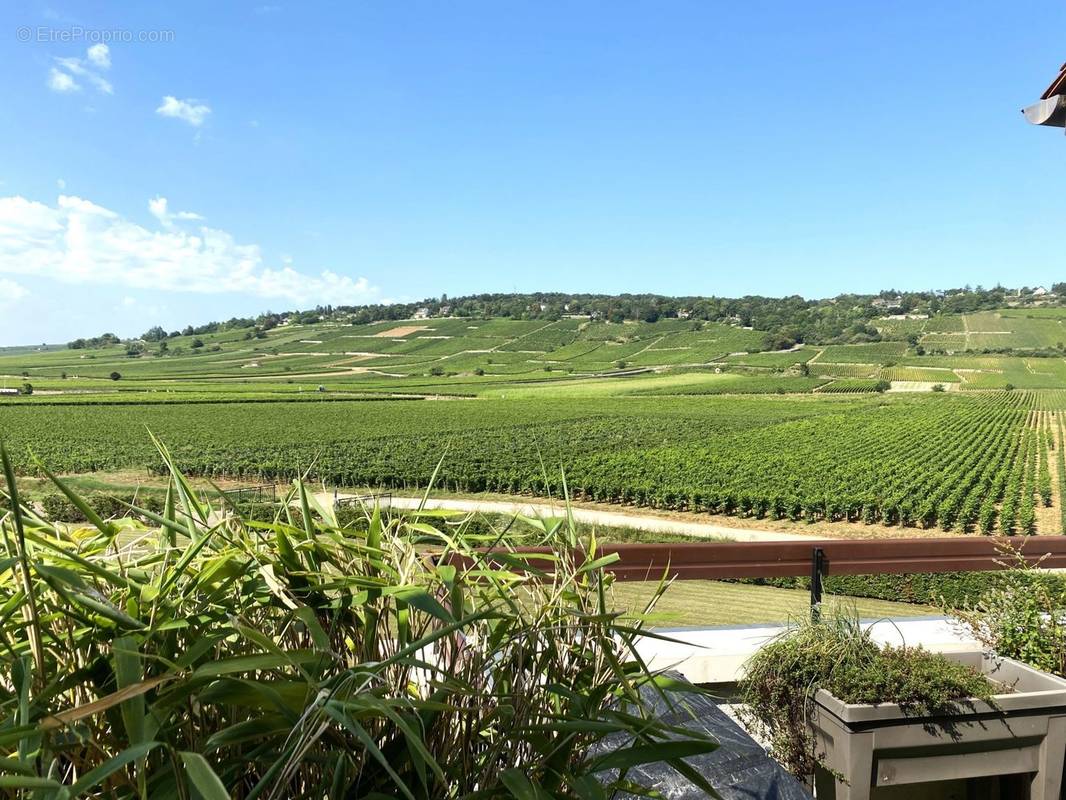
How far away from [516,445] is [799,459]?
15000 mm

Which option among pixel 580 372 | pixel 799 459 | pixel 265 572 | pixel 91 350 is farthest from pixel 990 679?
pixel 91 350

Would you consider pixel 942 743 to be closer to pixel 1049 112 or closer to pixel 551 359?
pixel 1049 112

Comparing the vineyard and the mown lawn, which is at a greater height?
the mown lawn

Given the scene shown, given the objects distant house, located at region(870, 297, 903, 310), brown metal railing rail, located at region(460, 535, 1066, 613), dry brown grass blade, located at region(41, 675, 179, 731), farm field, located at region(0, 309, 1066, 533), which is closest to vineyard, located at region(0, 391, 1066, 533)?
farm field, located at region(0, 309, 1066, 533)

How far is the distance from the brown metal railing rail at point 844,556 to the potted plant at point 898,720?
0.59 metres

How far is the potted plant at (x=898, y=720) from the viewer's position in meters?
2.19

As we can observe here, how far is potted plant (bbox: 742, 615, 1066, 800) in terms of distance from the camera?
2186mm

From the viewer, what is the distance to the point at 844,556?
3234 millimetres

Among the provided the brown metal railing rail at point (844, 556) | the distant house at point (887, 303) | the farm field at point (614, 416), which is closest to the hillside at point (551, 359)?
the farm field at point (614, 416)

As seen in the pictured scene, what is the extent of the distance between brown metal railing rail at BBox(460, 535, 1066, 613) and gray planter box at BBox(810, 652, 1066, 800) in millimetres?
752

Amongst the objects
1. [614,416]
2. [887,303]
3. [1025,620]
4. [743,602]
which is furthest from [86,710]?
[887,303]

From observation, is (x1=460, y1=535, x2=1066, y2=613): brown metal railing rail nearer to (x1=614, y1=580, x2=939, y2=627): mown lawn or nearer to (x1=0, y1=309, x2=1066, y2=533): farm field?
(x1=0, y1=309, x2=1066, y2=533): farm field

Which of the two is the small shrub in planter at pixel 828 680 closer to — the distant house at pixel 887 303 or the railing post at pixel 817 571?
the railing post at pixel 817 571

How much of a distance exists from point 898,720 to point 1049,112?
2381 millimetres
